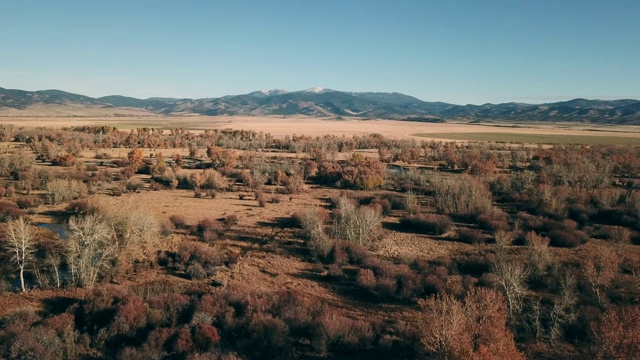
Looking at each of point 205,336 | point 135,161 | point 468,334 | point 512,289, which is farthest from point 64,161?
point 468,334

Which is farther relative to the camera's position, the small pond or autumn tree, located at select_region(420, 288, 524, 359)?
the small pond

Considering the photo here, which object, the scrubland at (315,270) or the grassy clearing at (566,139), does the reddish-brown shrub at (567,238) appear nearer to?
the scrubland at (315,270)

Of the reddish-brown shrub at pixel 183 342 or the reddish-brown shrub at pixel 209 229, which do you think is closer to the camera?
the reddish-brown shrub at pixel 183 342

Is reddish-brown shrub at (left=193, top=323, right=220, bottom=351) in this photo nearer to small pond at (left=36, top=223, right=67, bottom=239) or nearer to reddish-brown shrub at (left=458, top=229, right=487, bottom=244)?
small pond at (left=36, top=223, right=67, bottom=239)

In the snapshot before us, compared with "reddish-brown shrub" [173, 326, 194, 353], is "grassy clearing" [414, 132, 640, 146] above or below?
above

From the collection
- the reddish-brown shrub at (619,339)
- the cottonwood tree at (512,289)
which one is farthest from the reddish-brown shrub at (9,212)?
the reddish-brown shrub at (619,339)

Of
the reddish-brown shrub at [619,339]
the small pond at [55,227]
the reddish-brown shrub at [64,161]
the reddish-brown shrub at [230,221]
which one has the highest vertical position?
the reddish-brown shrub at [64,161]

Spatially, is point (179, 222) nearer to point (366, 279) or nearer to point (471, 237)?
point (366, 279)

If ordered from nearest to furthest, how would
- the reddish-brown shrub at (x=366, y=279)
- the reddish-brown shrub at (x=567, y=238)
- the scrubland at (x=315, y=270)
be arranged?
the scrubland at (x=315, y=270) → the reddish-brown shrub at (x=366, y=279) → the reddish-brown shrub at (x=567, y=238)

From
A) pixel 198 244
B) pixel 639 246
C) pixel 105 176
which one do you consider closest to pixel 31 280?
pixel 198 244

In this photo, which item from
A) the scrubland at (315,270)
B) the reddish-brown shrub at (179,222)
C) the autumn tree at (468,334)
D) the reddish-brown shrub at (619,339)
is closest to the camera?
the reddish-brown shrub at (619,339)

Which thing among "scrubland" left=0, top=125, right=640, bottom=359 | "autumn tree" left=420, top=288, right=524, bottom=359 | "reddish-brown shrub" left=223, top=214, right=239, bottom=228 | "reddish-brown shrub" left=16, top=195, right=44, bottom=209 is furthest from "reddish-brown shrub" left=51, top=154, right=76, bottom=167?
"autumn tree" left=420, top=288, right=524, bottom=359
